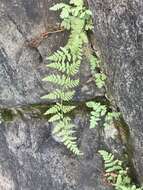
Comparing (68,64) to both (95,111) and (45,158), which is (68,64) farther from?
(45,158)

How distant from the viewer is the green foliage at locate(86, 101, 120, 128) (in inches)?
163

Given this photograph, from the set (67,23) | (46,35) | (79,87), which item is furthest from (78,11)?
(79,87)

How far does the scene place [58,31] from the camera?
402 cm

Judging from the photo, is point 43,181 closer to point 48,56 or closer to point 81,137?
point 81,137

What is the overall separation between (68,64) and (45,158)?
114cm

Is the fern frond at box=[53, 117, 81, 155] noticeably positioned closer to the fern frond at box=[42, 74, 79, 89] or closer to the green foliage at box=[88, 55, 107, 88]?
the fern frond at box=[42, 74, 79, 89]

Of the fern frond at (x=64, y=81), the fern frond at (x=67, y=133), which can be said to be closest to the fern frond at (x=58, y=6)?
the fern frond at (x=64, y=81)

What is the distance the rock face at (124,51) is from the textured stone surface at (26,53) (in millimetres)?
383

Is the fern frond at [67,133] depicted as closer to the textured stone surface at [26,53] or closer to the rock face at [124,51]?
the textured stone surface at [26,53]

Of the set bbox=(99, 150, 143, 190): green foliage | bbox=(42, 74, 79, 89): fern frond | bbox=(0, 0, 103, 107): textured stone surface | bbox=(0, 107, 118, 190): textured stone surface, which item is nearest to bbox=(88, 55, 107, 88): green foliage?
bbox=(0, 0, 103, 107): textured stone surface

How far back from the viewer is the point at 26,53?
4176 millimetres

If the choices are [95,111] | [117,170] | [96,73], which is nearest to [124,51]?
[96,73]

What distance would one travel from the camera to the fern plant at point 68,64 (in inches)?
153

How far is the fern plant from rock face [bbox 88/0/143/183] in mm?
197
